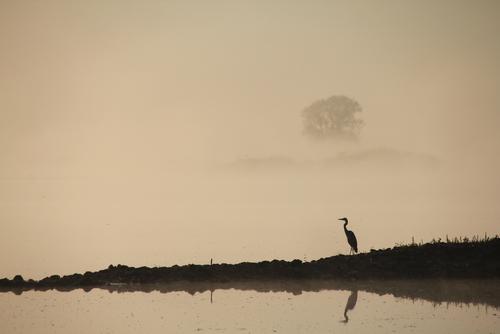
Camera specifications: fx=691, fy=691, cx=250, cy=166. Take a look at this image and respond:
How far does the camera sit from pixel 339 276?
27.2 m

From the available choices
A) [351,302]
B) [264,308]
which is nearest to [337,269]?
[351,302]

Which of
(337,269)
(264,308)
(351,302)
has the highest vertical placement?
(337,269)

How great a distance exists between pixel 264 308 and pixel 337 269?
6.19 meters

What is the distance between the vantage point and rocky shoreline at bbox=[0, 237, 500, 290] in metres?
26.9

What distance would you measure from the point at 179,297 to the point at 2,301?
644cm

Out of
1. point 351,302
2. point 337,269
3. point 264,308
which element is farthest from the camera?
point 337,269

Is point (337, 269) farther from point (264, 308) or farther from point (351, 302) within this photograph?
point (264, 308)

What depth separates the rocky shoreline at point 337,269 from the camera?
2691 cm

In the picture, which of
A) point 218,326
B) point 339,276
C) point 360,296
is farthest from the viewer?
point 339,276

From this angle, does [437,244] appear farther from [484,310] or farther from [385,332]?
[385,332]

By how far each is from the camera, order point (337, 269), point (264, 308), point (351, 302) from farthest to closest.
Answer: point (337, 269) < point (351, 302) < point (264, 308)

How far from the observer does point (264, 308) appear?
2209 centimetres

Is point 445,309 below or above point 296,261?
below

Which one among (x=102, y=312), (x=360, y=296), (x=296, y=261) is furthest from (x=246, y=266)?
(x=102, y=312)
